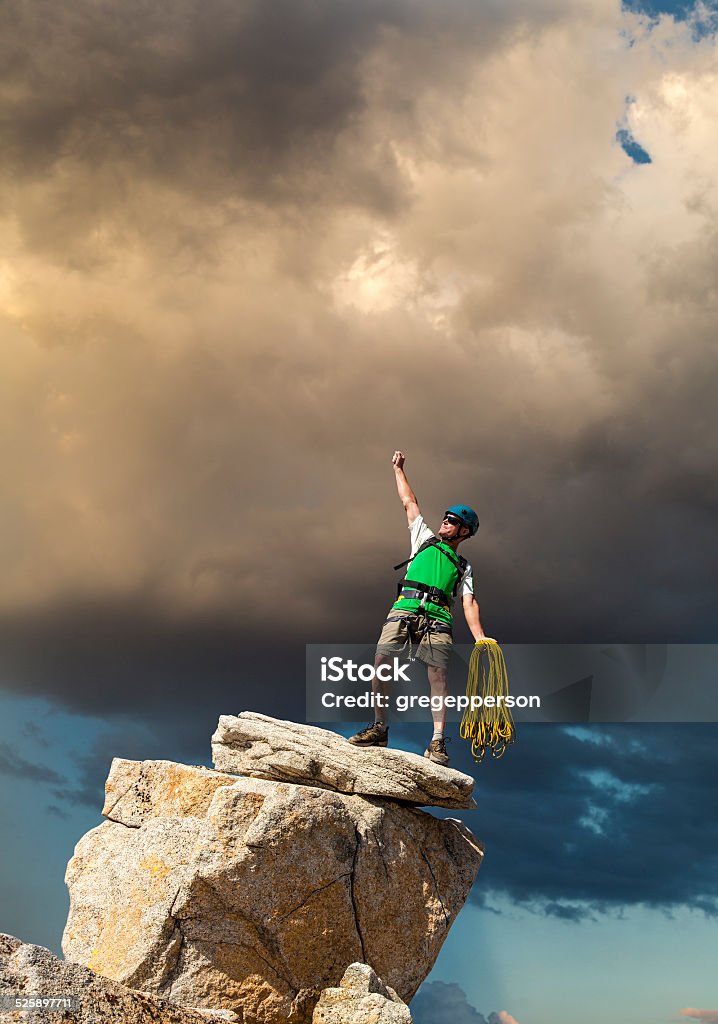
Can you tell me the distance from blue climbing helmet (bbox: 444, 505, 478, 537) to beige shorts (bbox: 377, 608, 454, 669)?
1918 mm

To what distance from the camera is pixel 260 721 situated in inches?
672

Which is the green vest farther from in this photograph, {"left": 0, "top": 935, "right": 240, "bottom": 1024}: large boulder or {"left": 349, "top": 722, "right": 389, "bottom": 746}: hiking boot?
{"left": 0, "top": 935, "right": 240, "bottom": 1024}: large boulder

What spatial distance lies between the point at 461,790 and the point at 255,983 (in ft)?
15.0

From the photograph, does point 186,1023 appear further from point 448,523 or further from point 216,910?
point 448,523

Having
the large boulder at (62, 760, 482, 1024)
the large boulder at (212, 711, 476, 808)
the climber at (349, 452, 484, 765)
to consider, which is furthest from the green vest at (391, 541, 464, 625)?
the large boulder at (62, 760, 482, 1024)

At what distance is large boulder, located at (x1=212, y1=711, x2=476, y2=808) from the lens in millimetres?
16234

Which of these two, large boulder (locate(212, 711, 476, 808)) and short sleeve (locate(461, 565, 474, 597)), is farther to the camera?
short sleeve (locate(461, 565, 474, 597))

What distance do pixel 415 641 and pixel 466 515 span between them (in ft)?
8.25

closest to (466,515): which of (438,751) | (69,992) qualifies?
(438,751)

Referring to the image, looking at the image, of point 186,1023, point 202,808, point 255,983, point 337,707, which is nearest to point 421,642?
point 337,707

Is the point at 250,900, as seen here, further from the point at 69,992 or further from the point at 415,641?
the point at 69,992

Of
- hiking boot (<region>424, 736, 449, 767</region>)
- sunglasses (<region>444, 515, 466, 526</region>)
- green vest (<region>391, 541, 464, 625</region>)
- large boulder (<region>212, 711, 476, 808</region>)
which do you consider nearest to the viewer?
large boulder (<region>212, 711, 476, 808</region>)

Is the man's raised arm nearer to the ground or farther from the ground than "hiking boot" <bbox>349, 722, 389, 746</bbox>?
farther from the ground

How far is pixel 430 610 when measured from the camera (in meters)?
17.2
